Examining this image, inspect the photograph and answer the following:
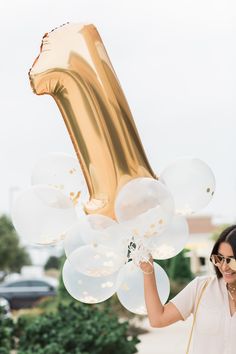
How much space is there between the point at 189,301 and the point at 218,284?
0.33 feet

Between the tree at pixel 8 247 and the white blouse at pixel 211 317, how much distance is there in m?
26.4

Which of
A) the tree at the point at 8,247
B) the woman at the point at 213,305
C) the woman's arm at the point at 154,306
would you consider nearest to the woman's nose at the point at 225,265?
the woman at the point at 213,305

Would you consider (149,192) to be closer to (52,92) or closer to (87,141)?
→ (87,141)

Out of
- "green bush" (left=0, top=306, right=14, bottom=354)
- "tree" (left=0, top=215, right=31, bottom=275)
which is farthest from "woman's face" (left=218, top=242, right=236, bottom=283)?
"tree" (left=0, top=215, right=31, bottom=275)

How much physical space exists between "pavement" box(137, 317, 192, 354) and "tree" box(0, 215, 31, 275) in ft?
62.5

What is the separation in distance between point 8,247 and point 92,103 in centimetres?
2792

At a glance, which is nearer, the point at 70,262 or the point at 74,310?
Answer: the point at 70,262

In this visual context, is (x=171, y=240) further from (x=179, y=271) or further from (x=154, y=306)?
(x=179, y=271)

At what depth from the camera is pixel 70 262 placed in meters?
2.71

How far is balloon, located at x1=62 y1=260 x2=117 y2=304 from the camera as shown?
9.00 feet

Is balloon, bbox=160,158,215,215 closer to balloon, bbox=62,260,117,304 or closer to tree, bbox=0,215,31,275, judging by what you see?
balloon, bbox=62,260,117,304

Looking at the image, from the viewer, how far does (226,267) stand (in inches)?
96.9

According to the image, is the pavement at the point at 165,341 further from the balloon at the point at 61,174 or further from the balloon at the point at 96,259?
the balloon at the point at 96,259

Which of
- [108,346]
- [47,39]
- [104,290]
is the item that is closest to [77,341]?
[108,346]
